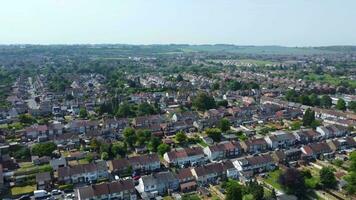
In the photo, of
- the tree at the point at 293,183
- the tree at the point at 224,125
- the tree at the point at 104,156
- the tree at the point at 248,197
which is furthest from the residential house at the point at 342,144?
the tree at the point at 104,156

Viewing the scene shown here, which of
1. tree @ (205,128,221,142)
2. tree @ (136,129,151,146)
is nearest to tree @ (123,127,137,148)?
tree @ (136,129,151,146)

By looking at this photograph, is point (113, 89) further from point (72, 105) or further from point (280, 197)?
point (280, 197)

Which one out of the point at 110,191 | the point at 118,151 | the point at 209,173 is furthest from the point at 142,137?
the point at 110,191

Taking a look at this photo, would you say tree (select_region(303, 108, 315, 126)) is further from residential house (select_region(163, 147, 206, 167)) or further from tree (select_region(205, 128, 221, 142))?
residential house (select_region(163, 147, 206, 167))

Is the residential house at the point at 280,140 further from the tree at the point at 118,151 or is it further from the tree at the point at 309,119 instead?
the tree at the point at 118,151

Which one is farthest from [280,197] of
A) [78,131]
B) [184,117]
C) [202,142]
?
[78,131]

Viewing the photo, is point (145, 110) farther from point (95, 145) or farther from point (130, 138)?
point (95, 145)
